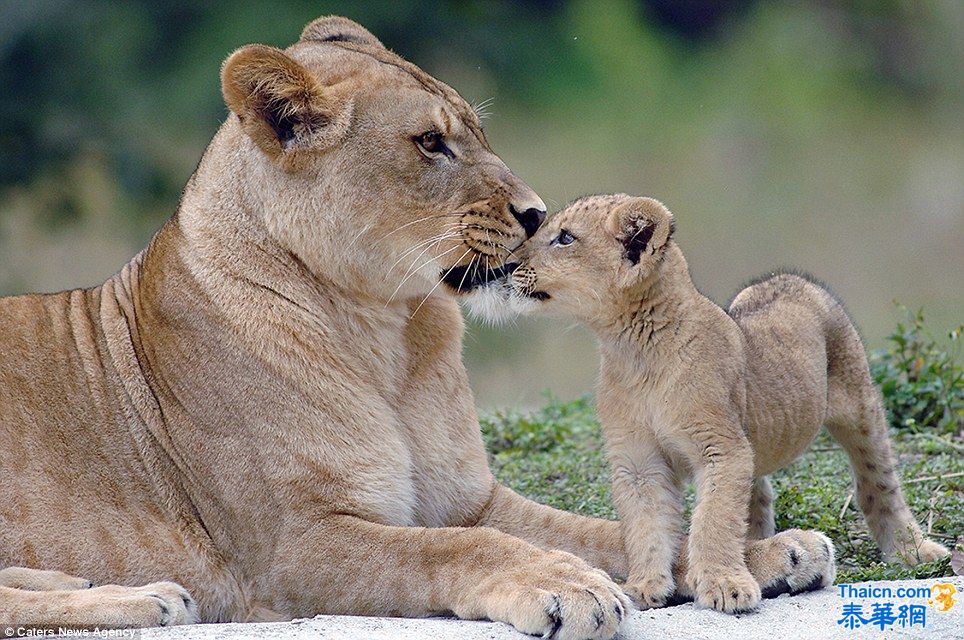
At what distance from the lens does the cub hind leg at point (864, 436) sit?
4.12 m

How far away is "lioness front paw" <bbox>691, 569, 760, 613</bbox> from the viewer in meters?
3.33

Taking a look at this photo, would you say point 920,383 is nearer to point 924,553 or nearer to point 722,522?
point 924,553

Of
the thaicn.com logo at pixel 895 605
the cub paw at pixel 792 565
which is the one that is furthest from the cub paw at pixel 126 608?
the thaicn.com logo at pixel 895 605

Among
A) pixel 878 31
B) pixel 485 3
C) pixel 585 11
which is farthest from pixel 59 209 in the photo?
pixel 878 31

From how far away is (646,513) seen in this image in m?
3.64

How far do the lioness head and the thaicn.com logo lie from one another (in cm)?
110

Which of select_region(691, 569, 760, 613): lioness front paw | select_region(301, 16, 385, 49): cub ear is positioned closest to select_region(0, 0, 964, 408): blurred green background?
select_region(301, 16, 385, 49): cub ear

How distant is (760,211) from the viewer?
11.0 metres

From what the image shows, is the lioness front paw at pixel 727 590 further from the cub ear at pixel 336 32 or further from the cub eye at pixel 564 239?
the cub ear at pixel 336 32

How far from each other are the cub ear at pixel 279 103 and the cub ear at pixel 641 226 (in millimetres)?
676

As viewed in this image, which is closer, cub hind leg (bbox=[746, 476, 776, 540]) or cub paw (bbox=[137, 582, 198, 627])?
cub paw (bbox=[137, 582, 198, 627])

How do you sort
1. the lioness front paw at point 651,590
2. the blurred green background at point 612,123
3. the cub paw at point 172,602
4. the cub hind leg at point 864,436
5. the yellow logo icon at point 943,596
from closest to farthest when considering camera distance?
1. the yellow logo icon at point 943,596
2. the cub paw at point 172,602
3. the lioness front paw at point 651,590
4. the cub hind leg at point 864,436
5. the blurred green background at point 612,123

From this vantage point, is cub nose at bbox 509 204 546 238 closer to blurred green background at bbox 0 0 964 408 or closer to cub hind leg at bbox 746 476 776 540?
cub hind leg at bbox 746 476 776 540

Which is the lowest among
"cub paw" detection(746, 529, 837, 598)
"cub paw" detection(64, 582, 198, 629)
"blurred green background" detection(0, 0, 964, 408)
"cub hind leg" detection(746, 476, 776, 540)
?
"cub paw" detection(64, 582, 198, 629)
